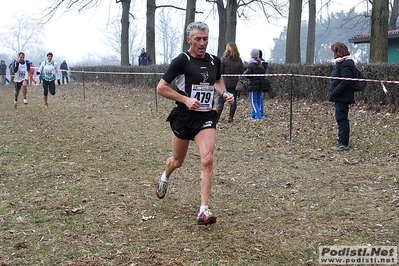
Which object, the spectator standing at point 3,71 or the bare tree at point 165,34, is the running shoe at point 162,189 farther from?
the bare tree at point 165,34

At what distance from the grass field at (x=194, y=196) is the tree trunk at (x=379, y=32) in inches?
158

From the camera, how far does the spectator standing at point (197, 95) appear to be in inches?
209

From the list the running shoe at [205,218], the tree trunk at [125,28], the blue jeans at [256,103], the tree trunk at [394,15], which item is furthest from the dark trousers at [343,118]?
the tree trunk at [125,28]

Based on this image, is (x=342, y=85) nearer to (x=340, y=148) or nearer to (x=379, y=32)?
(x=340, y=148)

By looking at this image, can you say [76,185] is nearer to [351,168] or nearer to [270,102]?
[351,168]

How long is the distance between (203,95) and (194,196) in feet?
5.37

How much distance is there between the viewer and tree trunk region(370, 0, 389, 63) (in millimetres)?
15734

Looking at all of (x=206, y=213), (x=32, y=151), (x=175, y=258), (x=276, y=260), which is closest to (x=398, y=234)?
(x=276, y=260)

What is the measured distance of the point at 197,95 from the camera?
5.49 m

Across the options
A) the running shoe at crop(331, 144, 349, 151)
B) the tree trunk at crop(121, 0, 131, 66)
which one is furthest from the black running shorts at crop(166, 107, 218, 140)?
the tree trunk at crop(121, 0, 131, 66)

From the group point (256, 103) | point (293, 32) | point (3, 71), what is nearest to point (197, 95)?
point (256, 103)

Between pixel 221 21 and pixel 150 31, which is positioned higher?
pixel 221 21

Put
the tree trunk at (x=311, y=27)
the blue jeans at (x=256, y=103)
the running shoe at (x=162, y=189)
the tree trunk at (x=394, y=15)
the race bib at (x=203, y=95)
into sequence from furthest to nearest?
the tree trunk at (x=394, y=15)
the tree trunk at (x=311, y=27)
the blue jeans at (x=256, y=103)
the running shoe at (x=162, y=189)
the race bib at (x=203, y=95)

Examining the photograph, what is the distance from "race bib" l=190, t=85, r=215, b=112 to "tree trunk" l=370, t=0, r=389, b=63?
11822 millimetres
